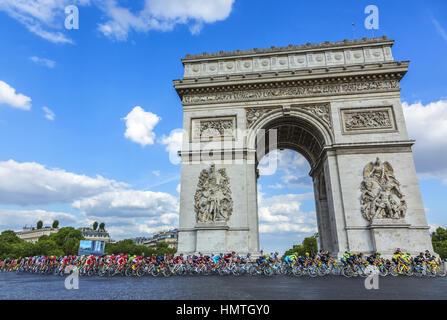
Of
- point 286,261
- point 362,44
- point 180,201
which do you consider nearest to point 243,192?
point 180,201

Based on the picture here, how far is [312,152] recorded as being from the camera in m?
22.8

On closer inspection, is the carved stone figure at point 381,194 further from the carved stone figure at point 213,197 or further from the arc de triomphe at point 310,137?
the carved stone figure at point 213,197

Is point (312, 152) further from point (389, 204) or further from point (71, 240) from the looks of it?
point (71, 240)

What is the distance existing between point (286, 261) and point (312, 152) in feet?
37.3

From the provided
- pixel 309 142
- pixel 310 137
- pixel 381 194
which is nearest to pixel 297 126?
pixel 310 137

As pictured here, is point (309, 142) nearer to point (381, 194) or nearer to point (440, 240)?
point (381, 194)

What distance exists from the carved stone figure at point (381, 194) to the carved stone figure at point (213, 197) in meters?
8.12

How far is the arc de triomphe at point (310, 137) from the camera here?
1620 centimetres

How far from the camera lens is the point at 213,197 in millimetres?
17531

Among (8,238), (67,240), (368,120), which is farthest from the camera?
(67,240)

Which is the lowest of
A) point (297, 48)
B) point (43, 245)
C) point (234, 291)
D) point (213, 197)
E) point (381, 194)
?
point (234, 291)

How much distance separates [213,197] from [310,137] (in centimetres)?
901
